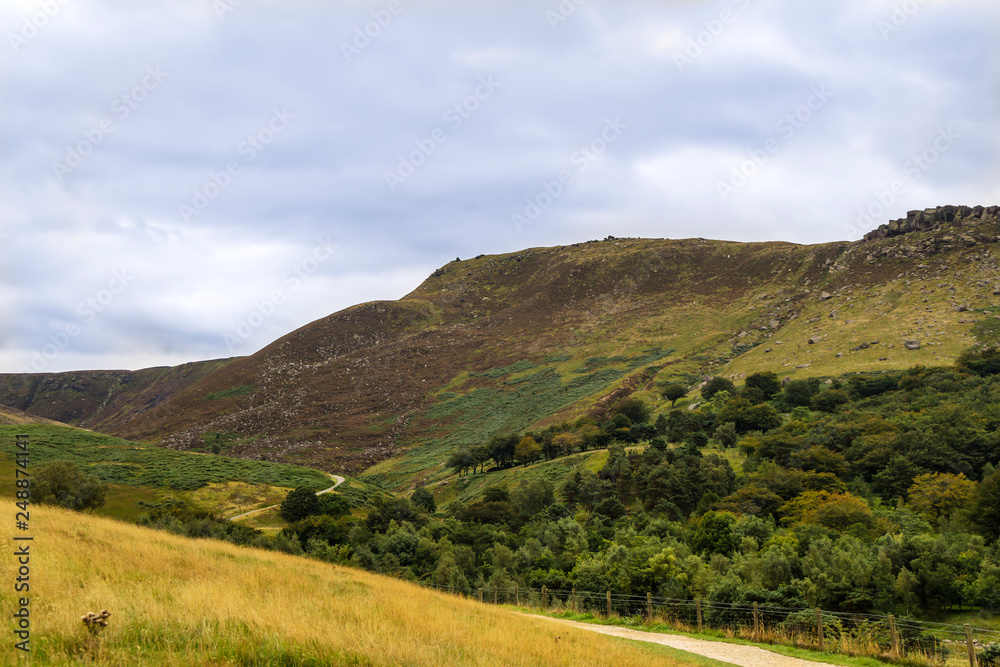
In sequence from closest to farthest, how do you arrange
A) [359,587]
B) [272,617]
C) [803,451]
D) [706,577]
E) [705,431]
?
[272,617] < [359,587] < [706,577] < [803,451] < [705,431]

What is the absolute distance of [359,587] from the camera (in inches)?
550

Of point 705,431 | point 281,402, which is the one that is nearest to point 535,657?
point 705,431

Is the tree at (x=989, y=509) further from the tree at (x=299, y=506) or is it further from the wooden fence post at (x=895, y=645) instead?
the tree at (x=299, y=506)

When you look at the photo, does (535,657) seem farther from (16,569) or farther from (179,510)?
(179,510)

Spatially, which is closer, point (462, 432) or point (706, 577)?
point (706, 577)

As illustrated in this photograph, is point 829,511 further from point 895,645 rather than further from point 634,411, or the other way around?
point 634,411

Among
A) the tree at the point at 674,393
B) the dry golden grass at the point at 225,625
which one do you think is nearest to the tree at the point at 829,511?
the dry golden grass at the point at 225,625

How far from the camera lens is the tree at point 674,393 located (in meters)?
73.4

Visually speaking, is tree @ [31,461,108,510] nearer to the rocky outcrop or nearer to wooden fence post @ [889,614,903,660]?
wooden fence post @ [889,614,903,660]

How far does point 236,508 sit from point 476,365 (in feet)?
231

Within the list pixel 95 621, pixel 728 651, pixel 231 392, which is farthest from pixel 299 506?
pixel 231 392

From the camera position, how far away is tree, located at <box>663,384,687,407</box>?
7338cm

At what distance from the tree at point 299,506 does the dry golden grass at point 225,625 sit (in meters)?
38.2

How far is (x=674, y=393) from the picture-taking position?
73375 mm
